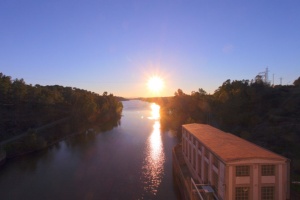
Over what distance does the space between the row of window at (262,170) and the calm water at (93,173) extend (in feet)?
32.9

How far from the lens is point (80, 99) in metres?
75.1

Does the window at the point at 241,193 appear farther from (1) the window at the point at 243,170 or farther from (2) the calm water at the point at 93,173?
(2) the calm water at the point at 93,173

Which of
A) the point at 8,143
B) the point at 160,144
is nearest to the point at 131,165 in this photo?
the point at 160,144

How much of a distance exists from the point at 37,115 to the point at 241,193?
175 ft

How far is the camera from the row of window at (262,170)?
15.9m

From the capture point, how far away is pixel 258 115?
47.8 meters

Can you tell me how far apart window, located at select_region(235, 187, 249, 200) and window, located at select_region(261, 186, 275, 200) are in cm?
94

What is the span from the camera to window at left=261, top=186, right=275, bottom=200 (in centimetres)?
1619

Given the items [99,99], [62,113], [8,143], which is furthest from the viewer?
[99,99]

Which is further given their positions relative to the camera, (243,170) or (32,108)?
(32,108)

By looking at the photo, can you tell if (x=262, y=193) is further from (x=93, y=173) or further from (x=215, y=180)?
(x=93, y=173)

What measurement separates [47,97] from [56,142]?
62.4 ft

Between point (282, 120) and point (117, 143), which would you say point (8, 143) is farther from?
point (282, 120)

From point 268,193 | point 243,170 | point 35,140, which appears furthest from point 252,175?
point 35,140
